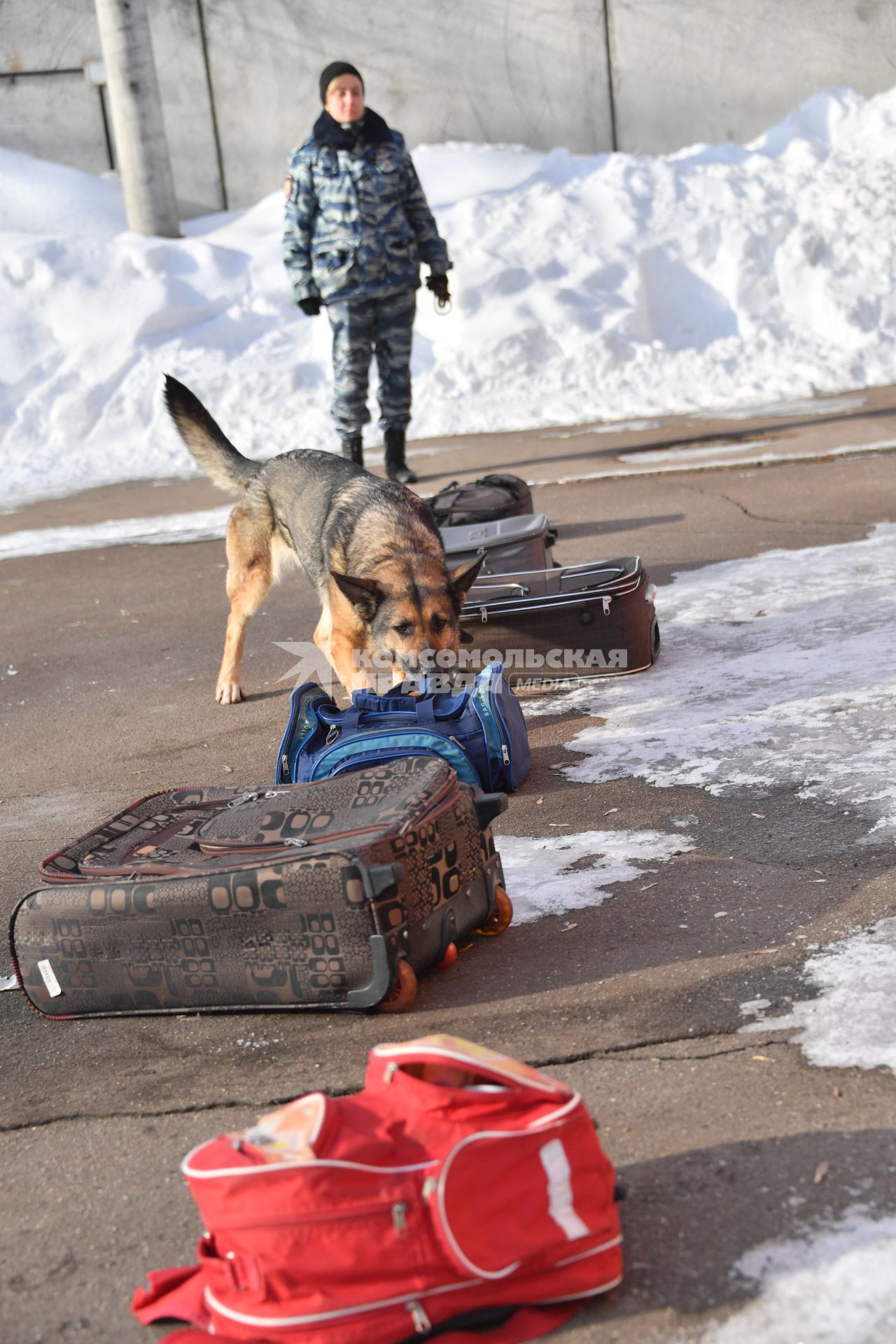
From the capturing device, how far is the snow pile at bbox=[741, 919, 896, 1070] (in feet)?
7.73

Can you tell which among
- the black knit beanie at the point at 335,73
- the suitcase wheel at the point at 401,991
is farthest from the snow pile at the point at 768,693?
the black knit beanie at the point at 335,73

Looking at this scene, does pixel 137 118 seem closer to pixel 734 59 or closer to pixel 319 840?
pixel 734 59

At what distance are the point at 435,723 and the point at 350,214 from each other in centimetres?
535

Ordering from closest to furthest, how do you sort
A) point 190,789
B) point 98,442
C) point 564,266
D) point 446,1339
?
point 446,1339 < point 190,789 < point 98,442 < point 564,266

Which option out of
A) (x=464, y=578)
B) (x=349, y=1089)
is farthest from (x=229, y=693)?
(x=349, y=1089)

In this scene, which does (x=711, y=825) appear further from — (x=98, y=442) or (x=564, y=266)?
(x=564, y=266)

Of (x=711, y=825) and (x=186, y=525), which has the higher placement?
(x=186, y=525)

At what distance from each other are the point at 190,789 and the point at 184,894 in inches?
31.0

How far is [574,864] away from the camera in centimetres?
340

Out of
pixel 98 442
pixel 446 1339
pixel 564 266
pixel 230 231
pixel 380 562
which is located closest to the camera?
pixel 446 1339

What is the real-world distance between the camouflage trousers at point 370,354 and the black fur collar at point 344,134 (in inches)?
37.6

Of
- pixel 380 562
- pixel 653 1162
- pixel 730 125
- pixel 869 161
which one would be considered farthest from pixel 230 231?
pixel 653 1162

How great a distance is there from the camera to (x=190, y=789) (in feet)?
11.4

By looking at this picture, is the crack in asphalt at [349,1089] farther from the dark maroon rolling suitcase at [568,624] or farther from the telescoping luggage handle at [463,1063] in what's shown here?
the dark maroon rolling suitcase at [568,624]
